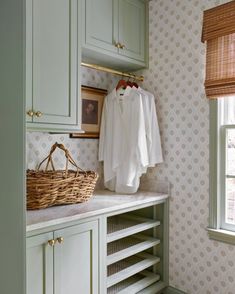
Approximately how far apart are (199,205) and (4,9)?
6.04 feet

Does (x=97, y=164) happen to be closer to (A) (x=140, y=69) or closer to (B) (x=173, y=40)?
(A) (x=140, y=69)

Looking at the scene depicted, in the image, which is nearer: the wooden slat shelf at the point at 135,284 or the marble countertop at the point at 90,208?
the marble countertop at the point at 90,208

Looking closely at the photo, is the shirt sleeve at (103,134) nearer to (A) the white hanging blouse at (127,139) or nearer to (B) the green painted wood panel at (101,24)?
A: (A) the white hanging blouse at (127,139)

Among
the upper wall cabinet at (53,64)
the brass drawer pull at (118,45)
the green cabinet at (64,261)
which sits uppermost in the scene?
the brass drawer pull at (118,45)

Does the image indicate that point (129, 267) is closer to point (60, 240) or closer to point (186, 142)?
point (60, 240)

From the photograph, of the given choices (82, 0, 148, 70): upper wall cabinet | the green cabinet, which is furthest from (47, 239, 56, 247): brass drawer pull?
(82, 0, 148, 70): upper wall cabinet

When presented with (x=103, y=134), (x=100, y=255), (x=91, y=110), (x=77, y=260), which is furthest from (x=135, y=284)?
(x=91, y=110)

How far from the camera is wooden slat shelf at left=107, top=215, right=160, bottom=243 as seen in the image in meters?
1.93

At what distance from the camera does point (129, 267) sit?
2098 mm

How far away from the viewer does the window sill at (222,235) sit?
6.32 ft

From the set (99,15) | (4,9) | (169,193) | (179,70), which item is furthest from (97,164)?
(4,9)

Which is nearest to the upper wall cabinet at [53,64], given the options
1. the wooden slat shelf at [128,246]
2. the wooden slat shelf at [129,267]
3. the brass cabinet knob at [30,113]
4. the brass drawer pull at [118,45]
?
the brass cabinet knob at [30,113]

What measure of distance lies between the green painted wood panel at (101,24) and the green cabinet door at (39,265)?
135 cm

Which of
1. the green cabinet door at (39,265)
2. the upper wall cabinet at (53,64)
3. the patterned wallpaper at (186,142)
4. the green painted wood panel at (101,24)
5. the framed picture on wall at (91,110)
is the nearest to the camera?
the green cabinet door at (39,265)
